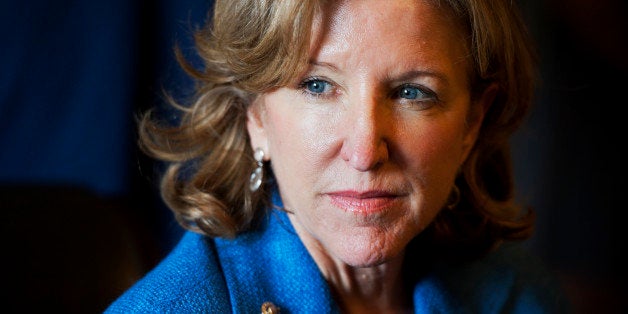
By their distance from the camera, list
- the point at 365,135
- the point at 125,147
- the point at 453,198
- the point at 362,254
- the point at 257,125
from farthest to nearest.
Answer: the point at 125,147 → the point at 453,198 → the point at 257,125 → the point at 362,254 → the point at 365,135

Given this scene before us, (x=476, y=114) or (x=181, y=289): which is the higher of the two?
(x=476, y=114)

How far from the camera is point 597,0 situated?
313 cm

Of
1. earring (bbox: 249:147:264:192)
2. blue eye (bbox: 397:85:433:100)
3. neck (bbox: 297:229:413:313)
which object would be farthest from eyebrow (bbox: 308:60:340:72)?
neck (bbox: 297:229:413:313)

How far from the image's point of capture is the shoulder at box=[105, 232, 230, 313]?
4.27ft

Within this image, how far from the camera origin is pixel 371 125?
1.28m

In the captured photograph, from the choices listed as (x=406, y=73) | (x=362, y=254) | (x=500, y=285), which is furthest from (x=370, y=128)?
(x=500, y=285)

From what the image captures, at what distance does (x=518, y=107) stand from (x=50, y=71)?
125 centimetres

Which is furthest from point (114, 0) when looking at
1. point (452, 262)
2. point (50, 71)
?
point (452, 262)

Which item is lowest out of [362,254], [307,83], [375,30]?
[362,254]

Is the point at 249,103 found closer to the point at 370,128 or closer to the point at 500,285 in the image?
the point at 370,128

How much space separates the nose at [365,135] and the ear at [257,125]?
0.21 meters

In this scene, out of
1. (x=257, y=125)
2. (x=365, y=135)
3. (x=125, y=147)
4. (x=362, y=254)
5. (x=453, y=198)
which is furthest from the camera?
(x=125, y=147)

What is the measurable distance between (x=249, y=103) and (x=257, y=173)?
13 cm

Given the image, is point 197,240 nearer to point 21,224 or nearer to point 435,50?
point 21,224
